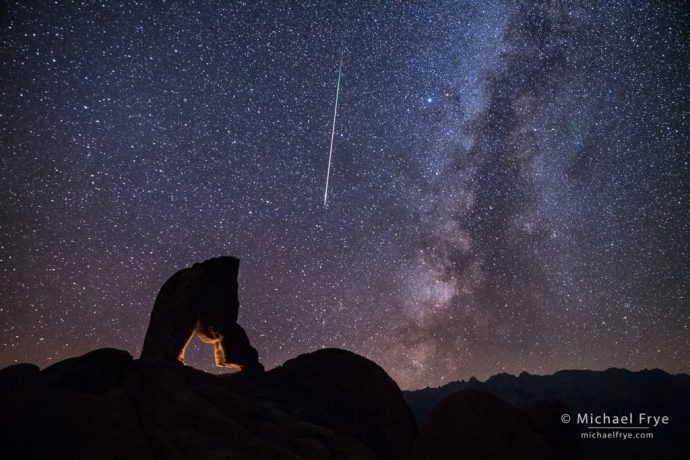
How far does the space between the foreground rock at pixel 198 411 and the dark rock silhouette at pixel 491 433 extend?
7.52 ft

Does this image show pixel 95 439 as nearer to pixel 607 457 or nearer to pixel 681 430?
pixel 607 457

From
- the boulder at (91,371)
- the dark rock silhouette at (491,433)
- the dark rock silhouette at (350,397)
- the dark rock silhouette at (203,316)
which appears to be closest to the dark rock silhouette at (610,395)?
the dark rock silhouette at (350,397)

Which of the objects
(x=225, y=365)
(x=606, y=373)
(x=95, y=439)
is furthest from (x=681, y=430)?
(x=95, y=439)

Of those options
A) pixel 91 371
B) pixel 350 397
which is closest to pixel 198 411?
pixel 91 371

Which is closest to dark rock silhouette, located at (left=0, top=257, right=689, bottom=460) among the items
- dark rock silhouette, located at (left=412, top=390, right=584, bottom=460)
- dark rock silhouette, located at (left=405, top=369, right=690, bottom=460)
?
dark rock silhouette, located at (left=412, top=390, right=584, bottom=460)

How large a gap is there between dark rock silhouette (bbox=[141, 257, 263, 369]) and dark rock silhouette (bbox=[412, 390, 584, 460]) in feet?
32.0

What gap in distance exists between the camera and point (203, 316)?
18.4 m

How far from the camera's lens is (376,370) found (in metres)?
16.6

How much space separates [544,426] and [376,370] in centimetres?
703

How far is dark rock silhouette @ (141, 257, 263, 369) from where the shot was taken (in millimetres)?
17094

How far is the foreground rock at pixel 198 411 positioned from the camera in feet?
29.2

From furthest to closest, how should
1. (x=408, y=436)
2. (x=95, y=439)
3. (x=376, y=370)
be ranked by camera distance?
(x=376, y=370), (x=408, y=436), (x=95, y=439)

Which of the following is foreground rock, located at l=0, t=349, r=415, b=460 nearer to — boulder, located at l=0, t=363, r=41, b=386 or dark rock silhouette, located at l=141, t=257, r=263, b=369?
boulder, located at l=0, t=363, r=41, b=386

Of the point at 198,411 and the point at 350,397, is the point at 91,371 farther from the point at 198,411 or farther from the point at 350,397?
the point at 350,397
